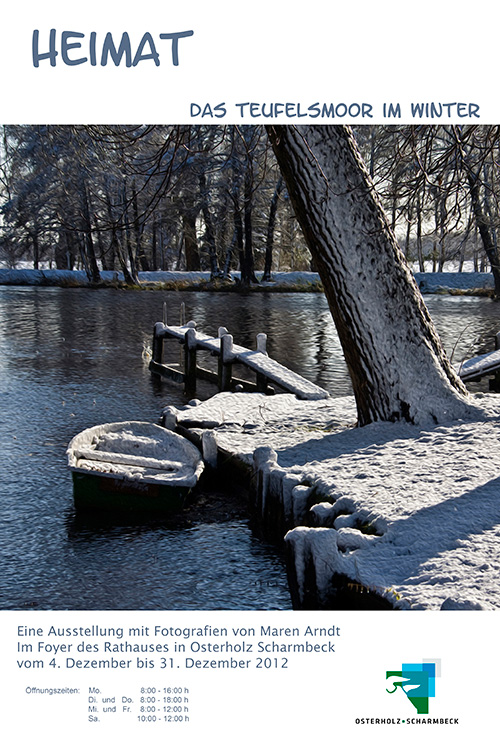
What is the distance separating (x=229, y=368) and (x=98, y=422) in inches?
126

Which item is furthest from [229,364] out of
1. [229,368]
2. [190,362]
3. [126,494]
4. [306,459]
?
[306,459]

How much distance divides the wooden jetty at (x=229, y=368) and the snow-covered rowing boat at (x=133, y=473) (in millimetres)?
3283

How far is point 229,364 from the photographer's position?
16.0 m

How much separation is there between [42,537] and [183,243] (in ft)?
172

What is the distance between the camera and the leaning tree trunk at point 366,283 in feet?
30.0

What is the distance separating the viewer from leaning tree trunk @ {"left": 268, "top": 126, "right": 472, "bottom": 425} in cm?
914

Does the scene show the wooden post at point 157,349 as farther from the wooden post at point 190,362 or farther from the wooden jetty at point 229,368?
the wooden post at point 190,362

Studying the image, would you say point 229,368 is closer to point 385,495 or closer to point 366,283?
point 366,283

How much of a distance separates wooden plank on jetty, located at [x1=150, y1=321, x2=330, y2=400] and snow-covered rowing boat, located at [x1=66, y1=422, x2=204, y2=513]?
10.8ft

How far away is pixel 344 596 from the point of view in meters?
5.95

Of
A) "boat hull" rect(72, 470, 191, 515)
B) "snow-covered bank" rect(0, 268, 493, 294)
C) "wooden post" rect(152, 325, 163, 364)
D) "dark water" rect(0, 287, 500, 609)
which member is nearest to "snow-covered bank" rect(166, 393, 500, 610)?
"dark water" rect(0, 287, 500, 609)

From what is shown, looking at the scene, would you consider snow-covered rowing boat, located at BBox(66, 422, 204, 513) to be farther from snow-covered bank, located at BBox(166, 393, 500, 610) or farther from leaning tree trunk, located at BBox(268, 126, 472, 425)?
leaning tree trunk, located at BBox(268, 126, 472, 425)

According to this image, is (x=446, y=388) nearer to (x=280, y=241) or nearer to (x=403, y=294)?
(x=403, y=294)

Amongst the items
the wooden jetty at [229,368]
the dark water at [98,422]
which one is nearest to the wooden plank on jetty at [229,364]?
the wooden jetty at [229,368]
